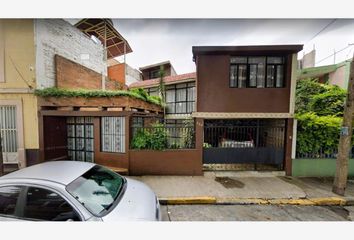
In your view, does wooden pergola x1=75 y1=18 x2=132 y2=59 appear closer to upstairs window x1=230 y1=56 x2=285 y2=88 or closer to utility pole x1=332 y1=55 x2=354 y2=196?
upstairs window x1=230 y1=56 x2=285 y2=88

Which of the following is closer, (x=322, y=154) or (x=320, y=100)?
(x=322, y=154)

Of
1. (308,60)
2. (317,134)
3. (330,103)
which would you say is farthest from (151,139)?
(308,60)

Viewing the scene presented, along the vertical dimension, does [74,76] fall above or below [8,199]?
above

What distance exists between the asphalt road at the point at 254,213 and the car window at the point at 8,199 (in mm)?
2716

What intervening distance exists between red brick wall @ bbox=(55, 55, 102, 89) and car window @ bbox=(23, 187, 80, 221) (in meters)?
6.96

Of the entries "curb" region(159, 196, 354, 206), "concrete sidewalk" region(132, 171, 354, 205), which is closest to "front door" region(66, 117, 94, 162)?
"concrete sidewalk" region(132, 171, 354, 205)

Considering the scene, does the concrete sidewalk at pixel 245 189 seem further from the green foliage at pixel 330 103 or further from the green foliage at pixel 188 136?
the green foliage at pixel 330 103

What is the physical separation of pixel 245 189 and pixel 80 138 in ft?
21.3

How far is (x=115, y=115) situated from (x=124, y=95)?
0.81 meters

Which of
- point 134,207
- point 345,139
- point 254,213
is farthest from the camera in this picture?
point 345,139

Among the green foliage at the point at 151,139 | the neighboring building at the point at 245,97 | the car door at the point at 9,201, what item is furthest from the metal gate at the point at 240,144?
the car door at the point at 9,201

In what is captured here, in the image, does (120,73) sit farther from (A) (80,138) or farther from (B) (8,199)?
(B) (8,199)

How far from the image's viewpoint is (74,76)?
9.28 m

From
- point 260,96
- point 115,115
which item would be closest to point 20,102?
point 115,115
